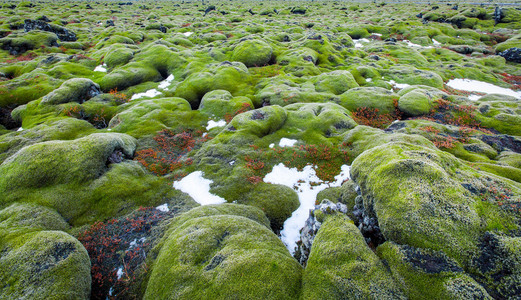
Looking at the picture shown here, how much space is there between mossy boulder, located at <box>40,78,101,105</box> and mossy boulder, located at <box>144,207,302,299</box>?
25104 mm

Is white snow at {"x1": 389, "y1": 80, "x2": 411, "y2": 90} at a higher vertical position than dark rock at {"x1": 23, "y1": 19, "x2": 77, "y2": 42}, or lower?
lower

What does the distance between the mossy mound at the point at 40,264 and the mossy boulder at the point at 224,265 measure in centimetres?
280

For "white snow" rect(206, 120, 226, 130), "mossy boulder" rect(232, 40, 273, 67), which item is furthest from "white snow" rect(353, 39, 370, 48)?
"white snow" rect(206, 120, 226, 130)

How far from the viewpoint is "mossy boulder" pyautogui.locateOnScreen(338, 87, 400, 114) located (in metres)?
24.1

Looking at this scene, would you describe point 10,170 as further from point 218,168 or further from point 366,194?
point 366,194

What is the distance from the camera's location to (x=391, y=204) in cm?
813

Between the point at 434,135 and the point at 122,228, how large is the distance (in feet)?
77.8

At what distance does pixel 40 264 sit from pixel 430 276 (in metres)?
13.5

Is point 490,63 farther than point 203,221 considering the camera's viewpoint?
Yes

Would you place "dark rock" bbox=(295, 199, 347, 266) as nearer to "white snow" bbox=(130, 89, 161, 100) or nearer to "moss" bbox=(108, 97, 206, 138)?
"moss" bbox=(108, 97, 206, 138)

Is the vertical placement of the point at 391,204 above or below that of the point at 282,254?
above

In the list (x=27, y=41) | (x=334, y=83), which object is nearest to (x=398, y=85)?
(x=334, y=83)

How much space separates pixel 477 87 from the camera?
35250 mm

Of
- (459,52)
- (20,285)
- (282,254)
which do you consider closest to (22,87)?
(20,285)
